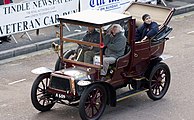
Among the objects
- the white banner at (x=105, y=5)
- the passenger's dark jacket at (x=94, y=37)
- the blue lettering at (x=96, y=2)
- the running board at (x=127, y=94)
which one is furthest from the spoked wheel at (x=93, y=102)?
the blue lettering at (x=96, y=2)

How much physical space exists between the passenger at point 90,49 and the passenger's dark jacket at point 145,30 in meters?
1.37

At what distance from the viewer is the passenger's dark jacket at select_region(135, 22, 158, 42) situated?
10.8 metres

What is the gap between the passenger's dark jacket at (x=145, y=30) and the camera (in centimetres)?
1082

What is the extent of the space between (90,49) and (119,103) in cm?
135

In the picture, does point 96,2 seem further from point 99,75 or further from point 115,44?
point 99,75

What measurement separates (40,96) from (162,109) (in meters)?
2.27

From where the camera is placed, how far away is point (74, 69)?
10023mm

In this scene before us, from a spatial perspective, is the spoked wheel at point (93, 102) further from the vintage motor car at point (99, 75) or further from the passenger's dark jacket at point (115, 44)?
the passenger's dark jacket at point (115, 44)

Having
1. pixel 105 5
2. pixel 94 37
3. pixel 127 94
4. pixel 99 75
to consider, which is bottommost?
pixel 127 94

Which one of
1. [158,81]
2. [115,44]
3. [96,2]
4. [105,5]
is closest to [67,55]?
[115,44]

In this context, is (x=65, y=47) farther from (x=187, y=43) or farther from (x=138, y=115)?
(x=187, y=43)

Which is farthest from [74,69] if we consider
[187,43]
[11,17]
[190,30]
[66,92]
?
[190,30]

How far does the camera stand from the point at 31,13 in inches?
585

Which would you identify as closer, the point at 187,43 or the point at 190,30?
the point at 187,43
